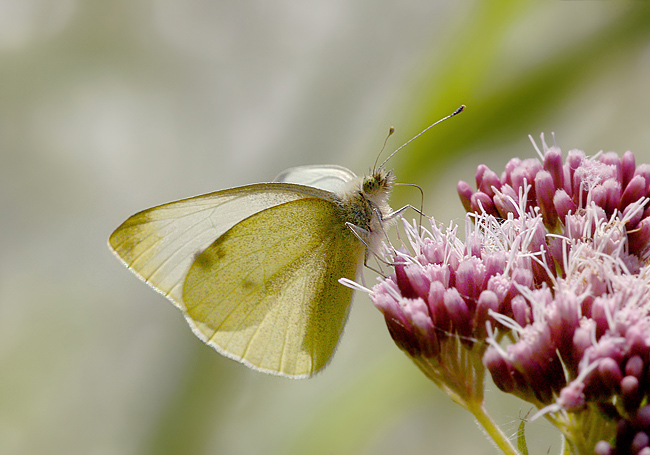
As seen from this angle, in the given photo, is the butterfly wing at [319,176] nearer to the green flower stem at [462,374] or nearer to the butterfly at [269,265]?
the butterfly at [269,265]

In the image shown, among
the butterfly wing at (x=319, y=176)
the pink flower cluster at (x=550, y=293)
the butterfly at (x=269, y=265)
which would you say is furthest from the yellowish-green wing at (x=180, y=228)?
the pink flower cluster at (x=550, y=293)

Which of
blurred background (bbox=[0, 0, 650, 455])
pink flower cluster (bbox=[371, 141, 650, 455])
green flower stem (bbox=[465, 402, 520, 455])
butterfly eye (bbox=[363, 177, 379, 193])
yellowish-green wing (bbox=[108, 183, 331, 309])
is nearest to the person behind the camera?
pink flower cluster (bbox=[371, 141, 650, 455])

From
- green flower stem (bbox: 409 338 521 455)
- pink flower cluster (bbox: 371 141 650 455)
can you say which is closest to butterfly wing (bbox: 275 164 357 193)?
Result: pink flower cluster (bbox: 371 141 650 455)

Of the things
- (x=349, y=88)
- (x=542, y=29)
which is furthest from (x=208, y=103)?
(x=542, y=29)

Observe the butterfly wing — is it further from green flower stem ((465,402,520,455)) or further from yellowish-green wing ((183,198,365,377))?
green flower stem ((465,402,520,455))

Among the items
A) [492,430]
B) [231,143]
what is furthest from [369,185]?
[231,143]
